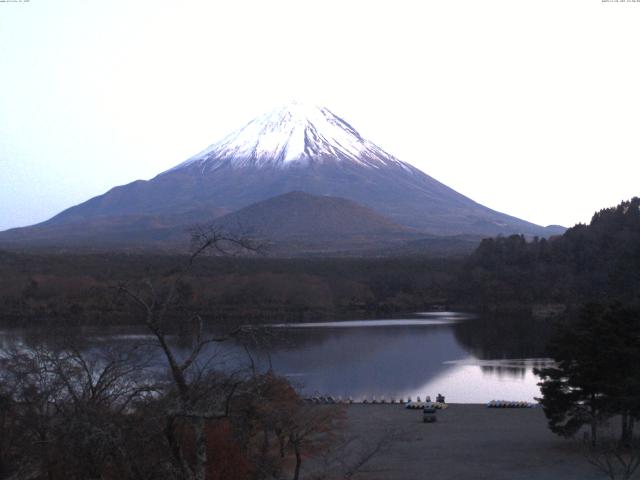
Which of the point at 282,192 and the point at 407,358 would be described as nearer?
the point at 407,358

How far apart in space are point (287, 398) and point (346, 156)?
105m

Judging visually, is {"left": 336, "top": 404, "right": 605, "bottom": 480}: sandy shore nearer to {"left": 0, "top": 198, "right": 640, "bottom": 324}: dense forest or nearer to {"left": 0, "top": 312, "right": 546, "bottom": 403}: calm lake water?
{"left": 0, "top": 312, "right": 546, "bottom": 403}: calm lake water

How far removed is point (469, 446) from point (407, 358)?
1130 cm

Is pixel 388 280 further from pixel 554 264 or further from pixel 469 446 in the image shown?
pixel 469 446

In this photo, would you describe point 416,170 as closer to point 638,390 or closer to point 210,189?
point 210,189

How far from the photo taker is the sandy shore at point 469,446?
1129cm

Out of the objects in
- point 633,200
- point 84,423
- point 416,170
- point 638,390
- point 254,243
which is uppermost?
point 416,170

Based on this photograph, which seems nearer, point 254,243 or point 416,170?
point 254,243

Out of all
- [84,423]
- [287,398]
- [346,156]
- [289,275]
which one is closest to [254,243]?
[84,423]

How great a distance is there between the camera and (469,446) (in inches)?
524

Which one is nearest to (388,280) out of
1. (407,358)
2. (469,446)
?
(407,358)

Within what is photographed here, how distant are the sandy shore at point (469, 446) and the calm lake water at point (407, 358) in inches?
62.8

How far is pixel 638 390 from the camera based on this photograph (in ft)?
36.6

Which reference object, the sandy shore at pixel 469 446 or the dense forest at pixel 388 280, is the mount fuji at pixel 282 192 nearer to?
the dense forest at pixel 388 280
